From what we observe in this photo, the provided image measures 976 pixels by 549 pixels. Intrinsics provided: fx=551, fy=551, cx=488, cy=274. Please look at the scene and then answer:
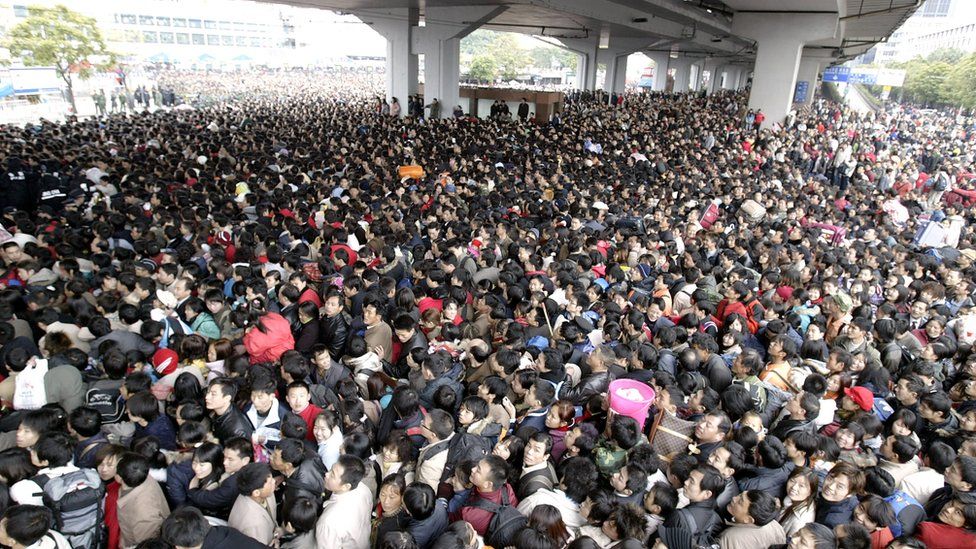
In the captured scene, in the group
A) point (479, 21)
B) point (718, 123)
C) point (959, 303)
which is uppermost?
point (479, 21)

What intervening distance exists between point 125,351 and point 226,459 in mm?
1638

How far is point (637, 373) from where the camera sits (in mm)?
4172

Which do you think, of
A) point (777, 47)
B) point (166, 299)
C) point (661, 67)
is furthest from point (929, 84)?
point (166, 299)

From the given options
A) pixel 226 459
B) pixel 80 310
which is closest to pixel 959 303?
pixel 226 459

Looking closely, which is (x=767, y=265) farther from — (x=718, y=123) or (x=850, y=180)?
(x=718, y=123)

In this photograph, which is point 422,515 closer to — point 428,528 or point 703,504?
point 428,528

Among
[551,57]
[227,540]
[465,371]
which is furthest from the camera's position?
[551,57]

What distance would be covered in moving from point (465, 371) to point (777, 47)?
21.0 metres

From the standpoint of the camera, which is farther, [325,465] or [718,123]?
[718,123]

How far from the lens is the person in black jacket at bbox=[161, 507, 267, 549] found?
2342mm

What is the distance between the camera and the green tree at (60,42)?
23.2 meters

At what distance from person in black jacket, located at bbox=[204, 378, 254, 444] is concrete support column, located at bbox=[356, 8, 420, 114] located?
20.4m

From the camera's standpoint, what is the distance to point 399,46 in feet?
72.4

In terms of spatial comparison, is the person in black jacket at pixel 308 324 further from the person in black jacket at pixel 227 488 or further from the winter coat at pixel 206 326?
the person in black jacket at pixel 227 488
